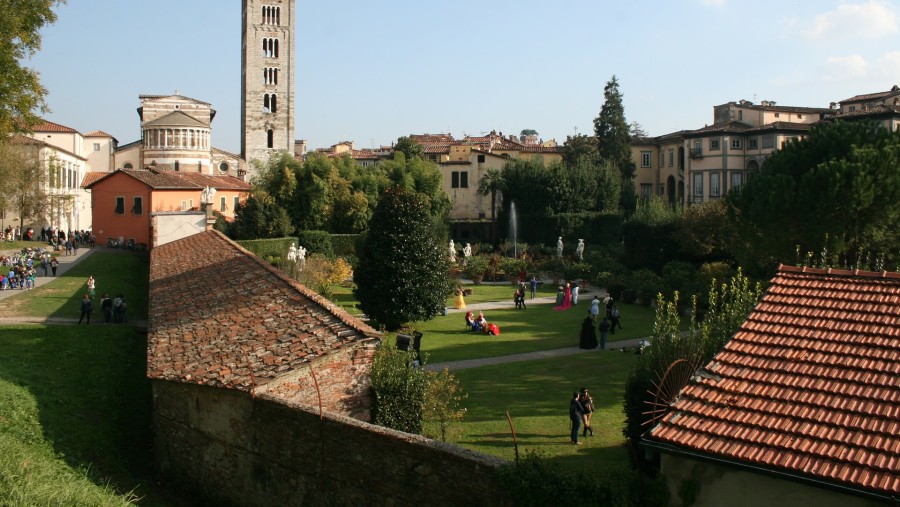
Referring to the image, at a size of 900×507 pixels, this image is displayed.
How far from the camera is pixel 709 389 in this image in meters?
8.86

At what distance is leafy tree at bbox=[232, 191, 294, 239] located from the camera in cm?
4772

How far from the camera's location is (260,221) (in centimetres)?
4762

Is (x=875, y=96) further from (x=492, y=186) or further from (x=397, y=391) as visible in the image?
(x=397, y=391)

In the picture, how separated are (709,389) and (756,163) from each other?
2319 inches

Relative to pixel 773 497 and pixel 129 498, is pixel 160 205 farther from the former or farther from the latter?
pixel 773 497

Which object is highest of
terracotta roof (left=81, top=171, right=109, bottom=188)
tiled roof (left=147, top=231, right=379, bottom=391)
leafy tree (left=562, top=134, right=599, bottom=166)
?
leafy tree (left=562, top=134, right=599, bottom=166)

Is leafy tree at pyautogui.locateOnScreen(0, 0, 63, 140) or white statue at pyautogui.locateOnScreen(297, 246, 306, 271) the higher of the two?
leafy tree at pyautogui.locateOnScreen(0, 0, 63, 140)

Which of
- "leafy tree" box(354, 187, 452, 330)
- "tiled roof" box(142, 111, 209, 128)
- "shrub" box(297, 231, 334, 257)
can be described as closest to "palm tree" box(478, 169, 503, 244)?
"shrub" box(297, 231, 334, 257)

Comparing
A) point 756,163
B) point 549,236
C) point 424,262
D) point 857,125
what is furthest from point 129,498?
point 756,163

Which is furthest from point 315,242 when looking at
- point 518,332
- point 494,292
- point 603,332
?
point 603,332

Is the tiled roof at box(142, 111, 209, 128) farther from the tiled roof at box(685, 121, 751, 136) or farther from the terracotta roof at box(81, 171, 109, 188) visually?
the tiled roof at box(685, 121, 751, 136)

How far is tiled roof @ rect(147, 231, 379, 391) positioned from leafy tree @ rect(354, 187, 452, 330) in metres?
4.30

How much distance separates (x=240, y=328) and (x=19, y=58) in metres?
15.5

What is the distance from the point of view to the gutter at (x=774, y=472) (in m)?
7.02
